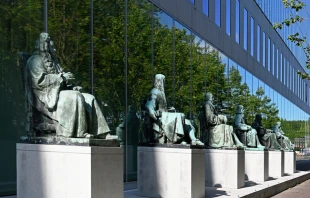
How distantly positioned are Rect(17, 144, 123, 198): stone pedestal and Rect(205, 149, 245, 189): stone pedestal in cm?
778

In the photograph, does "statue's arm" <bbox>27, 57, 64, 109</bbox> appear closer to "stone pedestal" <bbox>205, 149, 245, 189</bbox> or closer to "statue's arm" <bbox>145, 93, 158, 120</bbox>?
"statue's arm" <bbox>145, 93, 158, 120</bbox>

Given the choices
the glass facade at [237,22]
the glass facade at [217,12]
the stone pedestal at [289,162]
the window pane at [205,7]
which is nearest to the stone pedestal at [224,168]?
the stone pedestal at [289,162]

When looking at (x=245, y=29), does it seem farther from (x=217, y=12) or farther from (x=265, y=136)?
(x=265, y=136)

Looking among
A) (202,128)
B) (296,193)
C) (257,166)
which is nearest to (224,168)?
(202,128)

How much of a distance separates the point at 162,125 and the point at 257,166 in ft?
26.4

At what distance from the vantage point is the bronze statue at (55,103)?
896 centimetres

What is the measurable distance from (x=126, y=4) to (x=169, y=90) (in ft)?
13.6

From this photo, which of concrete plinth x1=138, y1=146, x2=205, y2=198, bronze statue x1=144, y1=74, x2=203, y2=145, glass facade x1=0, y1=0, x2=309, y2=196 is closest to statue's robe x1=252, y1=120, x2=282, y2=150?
glass facade x1=0, y1=0, x2=309, y2=196

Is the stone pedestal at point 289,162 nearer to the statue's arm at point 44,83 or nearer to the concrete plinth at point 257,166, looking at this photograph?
the concrete plinth at point 257,166

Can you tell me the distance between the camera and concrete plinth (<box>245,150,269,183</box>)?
19.9 m

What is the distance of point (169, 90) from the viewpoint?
20.2 m

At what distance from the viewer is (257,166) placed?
787 inches

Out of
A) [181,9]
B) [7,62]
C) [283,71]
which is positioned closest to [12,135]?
[7,62]

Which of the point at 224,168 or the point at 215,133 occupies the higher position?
the point at 215,133
